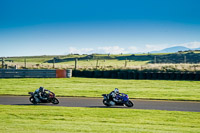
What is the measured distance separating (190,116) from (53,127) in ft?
19.9

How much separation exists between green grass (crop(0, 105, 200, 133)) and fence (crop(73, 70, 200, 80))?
1686 centimetres

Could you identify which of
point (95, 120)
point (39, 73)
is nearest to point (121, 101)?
point (95, 120)

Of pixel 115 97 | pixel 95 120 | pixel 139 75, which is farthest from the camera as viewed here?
pixel 139 75

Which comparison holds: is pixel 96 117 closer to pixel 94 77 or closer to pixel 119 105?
pixel 119 105

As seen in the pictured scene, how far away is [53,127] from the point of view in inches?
398

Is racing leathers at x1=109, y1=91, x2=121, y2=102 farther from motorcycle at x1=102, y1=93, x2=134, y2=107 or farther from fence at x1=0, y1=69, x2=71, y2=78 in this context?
fence at x1=0, y1=69, x2=71, y2=78

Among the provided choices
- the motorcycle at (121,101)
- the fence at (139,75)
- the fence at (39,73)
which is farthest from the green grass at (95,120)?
the fence at (39,73)

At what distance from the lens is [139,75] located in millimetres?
31031

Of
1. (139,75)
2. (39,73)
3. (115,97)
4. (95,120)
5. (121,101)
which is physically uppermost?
(39,73)

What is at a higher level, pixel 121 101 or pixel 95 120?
pixel 121 101

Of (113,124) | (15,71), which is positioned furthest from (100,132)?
(15,71)

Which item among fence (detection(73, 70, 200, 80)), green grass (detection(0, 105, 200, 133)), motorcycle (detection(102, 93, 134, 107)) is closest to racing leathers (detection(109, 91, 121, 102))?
motorcycle (detection(102, 93, 134, 107))

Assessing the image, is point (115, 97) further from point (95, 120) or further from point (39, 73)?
point (39, 73)

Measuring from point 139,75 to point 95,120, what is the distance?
20.1 meters
